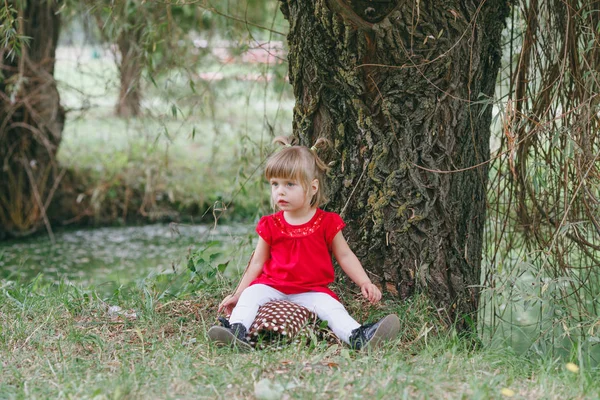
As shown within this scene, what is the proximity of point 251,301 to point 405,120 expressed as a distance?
978 mm

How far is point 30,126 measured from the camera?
22.5ft

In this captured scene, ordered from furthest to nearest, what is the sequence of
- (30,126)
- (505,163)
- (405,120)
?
(30,126) → (505,163) → (405,120)

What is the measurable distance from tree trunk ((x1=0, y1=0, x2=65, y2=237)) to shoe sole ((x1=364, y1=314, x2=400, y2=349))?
184 inches

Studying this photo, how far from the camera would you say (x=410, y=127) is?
3.23 metres

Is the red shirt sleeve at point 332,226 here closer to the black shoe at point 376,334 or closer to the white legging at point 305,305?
the white legging at point 305,305

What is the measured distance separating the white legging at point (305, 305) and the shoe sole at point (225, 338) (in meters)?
0.11

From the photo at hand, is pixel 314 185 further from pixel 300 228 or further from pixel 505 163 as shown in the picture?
pixel 505 163

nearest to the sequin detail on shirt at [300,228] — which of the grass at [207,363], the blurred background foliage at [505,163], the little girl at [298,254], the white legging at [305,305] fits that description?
the little girl at [298,254]

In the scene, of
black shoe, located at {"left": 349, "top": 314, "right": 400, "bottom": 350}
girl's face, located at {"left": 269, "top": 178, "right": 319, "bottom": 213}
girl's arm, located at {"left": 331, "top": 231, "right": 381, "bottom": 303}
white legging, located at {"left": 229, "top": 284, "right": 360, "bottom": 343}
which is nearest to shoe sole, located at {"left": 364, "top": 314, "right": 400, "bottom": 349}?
black shoe, located at {"left": 349, "top": 314, "right": 400, "bottom": 350}

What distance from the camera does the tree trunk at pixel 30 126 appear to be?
22.2 feet

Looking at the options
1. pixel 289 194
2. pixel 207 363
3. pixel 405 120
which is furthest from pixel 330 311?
pixel 405 120

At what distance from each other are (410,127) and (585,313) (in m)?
1.07

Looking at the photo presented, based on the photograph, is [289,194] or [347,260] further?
[347,260]

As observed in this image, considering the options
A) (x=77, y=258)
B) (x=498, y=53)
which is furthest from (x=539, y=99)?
(x=77, y=258)
